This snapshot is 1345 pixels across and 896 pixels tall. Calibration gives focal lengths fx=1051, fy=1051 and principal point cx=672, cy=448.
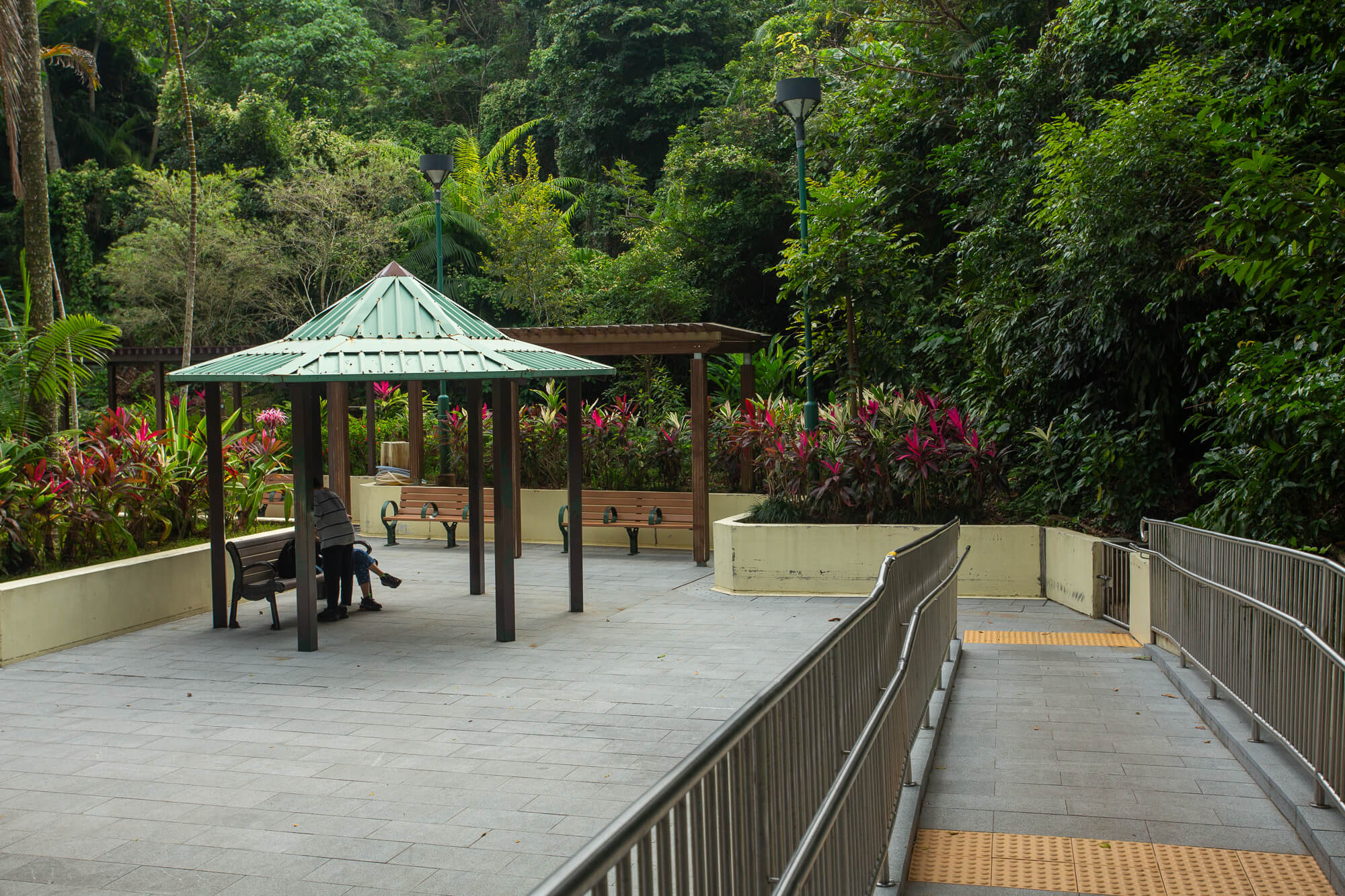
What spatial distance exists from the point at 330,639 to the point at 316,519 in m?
1.19

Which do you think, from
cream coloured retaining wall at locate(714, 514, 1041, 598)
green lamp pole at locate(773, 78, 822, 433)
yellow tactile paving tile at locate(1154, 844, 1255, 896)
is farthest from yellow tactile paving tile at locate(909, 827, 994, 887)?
green lamp pole at locate(773, 78, 822, 433)

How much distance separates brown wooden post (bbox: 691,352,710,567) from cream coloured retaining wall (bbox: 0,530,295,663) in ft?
17.6

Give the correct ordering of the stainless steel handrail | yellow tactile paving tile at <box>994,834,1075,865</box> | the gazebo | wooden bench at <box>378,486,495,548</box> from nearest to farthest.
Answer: the stainless steel handrail, yellow tactile paving tile at <box>994,834,1075,865</box>, the gazebo, wooden bench at <box>378,486,495,548</box>

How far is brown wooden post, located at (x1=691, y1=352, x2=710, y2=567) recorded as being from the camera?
13211mm

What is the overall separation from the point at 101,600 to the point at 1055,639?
8180mm

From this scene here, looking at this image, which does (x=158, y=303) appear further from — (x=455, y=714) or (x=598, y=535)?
(x=455, y=714)

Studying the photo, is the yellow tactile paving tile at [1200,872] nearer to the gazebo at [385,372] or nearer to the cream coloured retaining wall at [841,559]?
the gazebo at [385,372]

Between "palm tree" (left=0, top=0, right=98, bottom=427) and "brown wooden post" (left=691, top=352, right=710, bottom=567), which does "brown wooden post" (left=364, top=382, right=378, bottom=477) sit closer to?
"brown wooden post" (left=691, top=352, right=710, bottom=567)

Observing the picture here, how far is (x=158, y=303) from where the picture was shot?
95.3 feet

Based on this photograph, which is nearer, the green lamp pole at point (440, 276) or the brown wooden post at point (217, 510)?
the brown wooden post at point (217, 510)

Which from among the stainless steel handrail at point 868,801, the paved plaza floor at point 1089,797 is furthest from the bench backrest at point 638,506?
the stainless steel handrail at point 868,801

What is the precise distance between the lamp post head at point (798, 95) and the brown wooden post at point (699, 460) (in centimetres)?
313

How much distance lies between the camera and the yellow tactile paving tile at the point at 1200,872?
12.4 ft

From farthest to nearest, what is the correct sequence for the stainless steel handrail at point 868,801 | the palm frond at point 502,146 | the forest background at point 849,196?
the palm frond at point 502,146 → the forest background at point 849,196 → the stainless steel handrail at point 868,801
